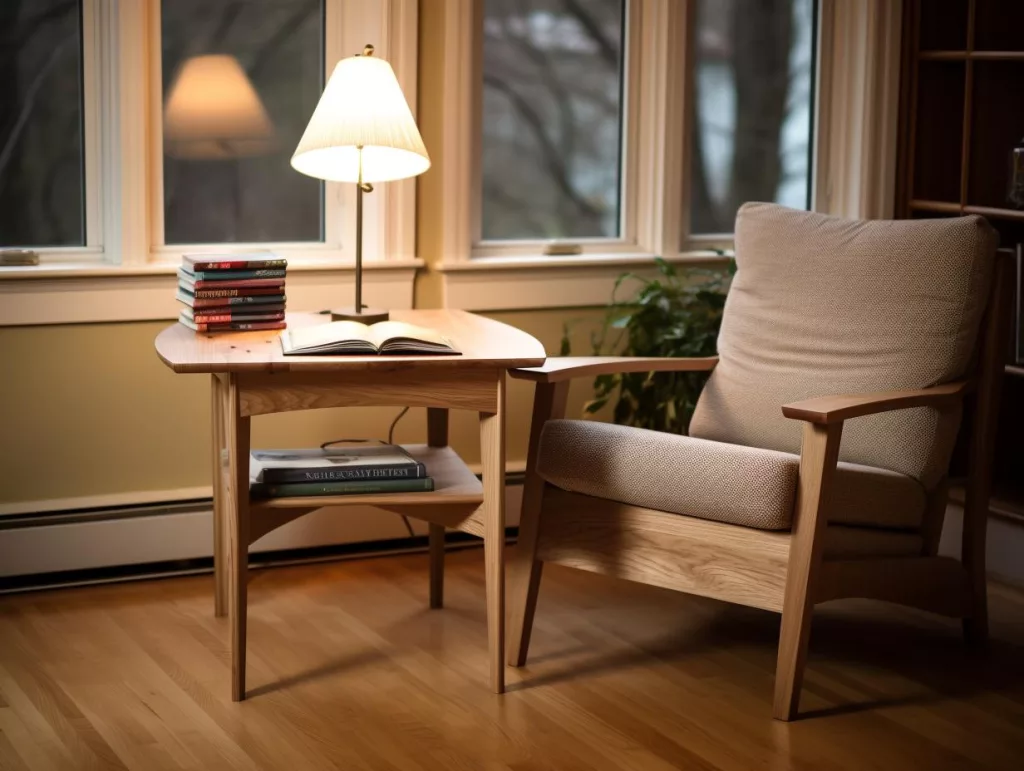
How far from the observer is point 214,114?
3.38 m

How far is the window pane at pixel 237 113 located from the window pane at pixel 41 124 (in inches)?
8.4

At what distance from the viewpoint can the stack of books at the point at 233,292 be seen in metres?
2.75

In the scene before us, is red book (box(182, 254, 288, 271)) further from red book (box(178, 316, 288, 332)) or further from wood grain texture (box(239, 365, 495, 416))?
wood grain texture (box(239, 365, 495, 416))

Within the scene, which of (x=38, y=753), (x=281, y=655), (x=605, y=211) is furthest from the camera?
(x=605, y=211)

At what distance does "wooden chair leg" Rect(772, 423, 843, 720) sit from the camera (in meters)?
2.45

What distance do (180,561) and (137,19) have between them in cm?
131

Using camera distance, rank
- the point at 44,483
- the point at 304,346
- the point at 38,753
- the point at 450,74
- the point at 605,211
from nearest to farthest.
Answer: the point at 38,753, the point at 304,346, the point at 44,483, the point at 450,74, the point at 605,211

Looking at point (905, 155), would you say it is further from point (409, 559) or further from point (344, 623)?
point (344, 623)

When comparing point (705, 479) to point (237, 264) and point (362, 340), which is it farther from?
point (237, 264)

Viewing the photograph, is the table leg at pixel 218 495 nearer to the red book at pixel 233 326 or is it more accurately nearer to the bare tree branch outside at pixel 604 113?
the red book at pixel 233 326

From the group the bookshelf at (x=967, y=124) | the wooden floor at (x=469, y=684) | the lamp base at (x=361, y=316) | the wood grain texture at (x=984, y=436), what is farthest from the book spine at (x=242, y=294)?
the bookshelf at (x=967, y=124)

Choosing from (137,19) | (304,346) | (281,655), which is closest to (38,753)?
(281,655)

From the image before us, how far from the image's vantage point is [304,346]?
2477mm

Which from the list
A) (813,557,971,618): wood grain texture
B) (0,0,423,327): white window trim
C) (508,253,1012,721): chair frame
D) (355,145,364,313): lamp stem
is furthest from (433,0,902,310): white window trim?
(813,557,971,618): wood grain texture
